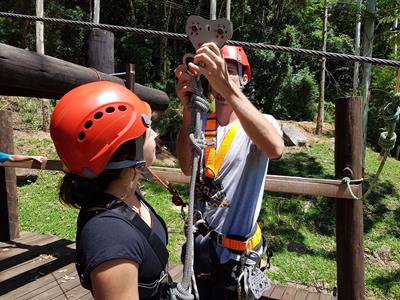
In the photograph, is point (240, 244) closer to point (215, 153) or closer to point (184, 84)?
point (215, 153)

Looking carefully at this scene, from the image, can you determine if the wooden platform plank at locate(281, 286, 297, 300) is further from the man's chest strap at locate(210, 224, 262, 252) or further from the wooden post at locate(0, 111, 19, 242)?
the wooden post at locate(0, 111, 19, 242)

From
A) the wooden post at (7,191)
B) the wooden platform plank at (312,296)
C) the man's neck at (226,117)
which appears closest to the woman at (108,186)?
the man's neck at (226,117)

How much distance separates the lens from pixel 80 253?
36.6 inches

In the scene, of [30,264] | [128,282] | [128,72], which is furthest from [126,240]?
[30,264]

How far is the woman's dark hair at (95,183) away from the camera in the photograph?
3.41ft

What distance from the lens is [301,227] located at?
6.93m

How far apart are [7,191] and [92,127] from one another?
358 centimetres

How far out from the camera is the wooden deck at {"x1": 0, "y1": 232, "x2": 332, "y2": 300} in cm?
311

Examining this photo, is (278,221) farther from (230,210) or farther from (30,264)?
(230,210)

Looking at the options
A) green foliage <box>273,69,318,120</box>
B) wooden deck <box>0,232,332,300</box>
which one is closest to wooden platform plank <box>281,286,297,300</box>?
wooden deck <box>0,232,332,300</box>

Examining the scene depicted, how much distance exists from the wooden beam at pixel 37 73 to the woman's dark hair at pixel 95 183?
1.10 meters

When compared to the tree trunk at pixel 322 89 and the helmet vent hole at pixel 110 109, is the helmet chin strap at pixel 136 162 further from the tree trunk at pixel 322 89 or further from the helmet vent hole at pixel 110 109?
the tree trunk at pixel 322 89

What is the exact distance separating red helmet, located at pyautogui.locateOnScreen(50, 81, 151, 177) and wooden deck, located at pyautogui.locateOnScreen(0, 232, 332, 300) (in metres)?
2.36

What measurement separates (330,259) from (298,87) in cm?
1176
